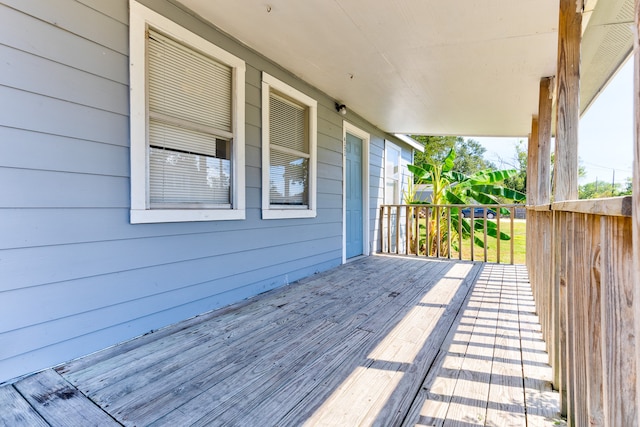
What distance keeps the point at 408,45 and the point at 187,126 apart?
7.16 ft

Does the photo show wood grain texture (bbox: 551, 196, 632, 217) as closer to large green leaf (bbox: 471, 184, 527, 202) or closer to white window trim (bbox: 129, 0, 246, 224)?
white window trim (bbox: 129, 0, 246, 224)

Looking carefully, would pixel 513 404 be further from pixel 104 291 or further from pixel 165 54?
pixel 165 54

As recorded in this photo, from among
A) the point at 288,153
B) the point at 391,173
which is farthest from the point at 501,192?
the point at 288,153

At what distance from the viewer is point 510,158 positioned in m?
24.2

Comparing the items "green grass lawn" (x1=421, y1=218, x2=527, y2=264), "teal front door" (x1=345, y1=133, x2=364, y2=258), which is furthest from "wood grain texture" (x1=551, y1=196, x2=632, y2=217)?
"green grass lawn" (x1=421, y1=218, x2=527, y2=264)

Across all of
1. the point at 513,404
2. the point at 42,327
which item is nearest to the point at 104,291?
the point at 42,327

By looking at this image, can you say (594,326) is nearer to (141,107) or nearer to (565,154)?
(565,154)

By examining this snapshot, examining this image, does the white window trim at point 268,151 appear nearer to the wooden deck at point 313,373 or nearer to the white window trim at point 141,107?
the white window trim at point 141,107

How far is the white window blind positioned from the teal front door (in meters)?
1.36

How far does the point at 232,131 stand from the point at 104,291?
1694 millimetres

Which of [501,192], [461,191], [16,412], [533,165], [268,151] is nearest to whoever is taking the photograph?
[16,412]

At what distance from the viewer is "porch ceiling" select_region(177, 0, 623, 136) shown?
97.0 inches

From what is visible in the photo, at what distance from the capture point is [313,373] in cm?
181

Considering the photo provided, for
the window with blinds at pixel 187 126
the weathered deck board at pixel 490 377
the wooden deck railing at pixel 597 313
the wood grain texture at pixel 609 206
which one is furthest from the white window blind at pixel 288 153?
the wood grain texture at pixel 609 206
